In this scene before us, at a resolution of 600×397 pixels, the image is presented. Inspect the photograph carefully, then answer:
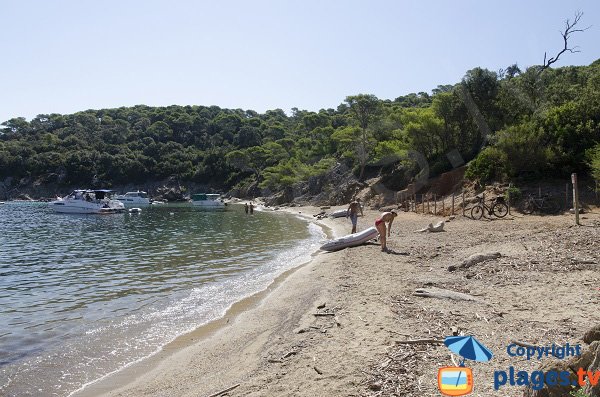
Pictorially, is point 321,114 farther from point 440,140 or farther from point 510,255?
point 510,255

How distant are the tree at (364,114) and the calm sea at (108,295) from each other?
113 ft

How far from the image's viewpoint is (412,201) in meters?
36.0

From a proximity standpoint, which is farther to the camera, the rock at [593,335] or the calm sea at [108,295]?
the calm sea at [108,295]

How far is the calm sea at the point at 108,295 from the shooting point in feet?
26.0

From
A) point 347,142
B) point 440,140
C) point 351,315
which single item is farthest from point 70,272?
point 347,142

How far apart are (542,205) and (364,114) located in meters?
40.4

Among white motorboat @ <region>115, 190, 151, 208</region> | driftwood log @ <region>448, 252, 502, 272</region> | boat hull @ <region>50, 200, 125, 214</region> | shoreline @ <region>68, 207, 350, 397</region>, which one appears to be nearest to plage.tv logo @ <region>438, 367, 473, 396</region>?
shoreline @ <region>68, 207, 350, 397</region>

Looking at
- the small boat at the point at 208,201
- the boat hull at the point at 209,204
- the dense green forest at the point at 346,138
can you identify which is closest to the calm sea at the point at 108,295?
the dense green forest at the point at 346,138

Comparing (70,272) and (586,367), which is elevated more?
(586,367)

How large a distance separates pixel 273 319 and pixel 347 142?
2153 inches

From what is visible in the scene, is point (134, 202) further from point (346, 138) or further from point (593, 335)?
point (593, 335)

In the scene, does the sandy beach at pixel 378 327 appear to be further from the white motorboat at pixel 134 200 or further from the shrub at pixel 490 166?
the white motorboat at pixel 134 200

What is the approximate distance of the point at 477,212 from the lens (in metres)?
25.4
